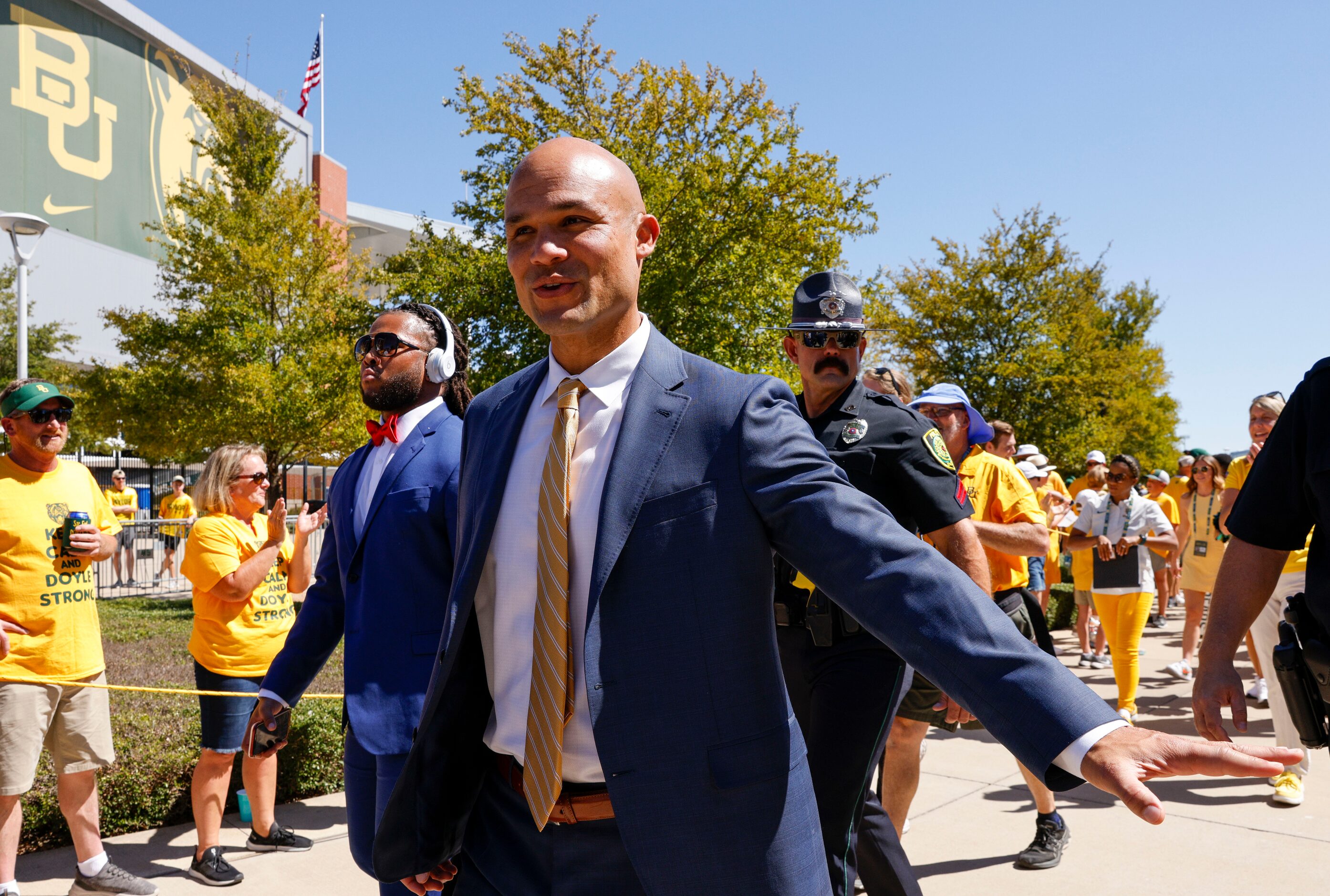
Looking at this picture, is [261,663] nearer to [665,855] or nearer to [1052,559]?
[665,855]

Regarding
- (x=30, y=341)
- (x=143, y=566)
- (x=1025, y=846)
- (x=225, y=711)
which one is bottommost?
(x=143, y=566)

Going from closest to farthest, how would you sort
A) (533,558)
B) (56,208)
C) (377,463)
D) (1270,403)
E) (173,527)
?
(533,558)
(377,463)
(1270,403)
(173,527)
(56,208)

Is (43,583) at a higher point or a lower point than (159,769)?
higher

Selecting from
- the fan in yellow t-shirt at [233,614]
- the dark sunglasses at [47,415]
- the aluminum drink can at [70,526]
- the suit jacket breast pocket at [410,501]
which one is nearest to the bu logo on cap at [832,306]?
the suit jacket breast pocket at [410,501]

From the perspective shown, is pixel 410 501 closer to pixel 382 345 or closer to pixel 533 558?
pixel 382 345

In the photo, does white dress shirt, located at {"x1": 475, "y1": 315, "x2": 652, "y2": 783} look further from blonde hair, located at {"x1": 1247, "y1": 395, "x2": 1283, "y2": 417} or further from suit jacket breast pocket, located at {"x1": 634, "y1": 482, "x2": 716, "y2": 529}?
blonde hair, located at {"x1": 1247, "y1": 395, "x2": 1283, "y2": 417}

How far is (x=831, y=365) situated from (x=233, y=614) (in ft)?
11.3

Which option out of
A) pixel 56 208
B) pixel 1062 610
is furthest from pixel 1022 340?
→ pixel 56 208

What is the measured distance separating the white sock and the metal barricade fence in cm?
1341

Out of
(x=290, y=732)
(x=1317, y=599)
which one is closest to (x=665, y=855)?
(x=1317, y=599)

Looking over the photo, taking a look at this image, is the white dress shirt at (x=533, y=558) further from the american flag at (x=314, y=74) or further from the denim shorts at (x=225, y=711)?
the american flag at (x=314, y=74)

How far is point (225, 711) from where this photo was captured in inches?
197

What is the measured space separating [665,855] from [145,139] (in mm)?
46960

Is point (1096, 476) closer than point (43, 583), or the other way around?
point (43, 583)
